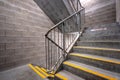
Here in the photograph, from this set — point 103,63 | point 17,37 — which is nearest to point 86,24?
point 103,63

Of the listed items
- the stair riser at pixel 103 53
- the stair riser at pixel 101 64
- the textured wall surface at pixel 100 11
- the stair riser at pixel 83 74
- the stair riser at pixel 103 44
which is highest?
the textured wall surface at pixel 100 11

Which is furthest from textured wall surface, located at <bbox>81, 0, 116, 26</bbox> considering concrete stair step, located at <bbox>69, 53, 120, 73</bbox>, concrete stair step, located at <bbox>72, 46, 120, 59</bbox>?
Answer: concrete stair step, located at <bbox>69, 53, 120, 73</bbox>

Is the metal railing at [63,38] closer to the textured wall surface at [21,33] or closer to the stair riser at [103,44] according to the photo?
the stair riser at [103,44]

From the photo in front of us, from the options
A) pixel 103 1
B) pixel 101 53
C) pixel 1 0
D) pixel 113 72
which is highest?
pixel 103 1

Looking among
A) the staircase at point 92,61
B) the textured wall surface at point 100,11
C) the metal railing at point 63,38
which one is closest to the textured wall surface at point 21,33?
the metal railing at point 63,38

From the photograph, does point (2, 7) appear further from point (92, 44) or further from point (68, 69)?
point (92, 44)

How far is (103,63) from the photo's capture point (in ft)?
5.24

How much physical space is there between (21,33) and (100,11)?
3.87 m

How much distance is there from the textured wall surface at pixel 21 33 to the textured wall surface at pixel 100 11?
8.35 ft

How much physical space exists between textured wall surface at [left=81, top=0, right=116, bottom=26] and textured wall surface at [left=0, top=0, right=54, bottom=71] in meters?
2.55

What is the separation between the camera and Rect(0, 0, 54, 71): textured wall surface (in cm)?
256

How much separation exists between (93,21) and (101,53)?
2583 mm

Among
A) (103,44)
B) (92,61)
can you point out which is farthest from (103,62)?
(103,44)

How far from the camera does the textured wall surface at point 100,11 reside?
3.35m
